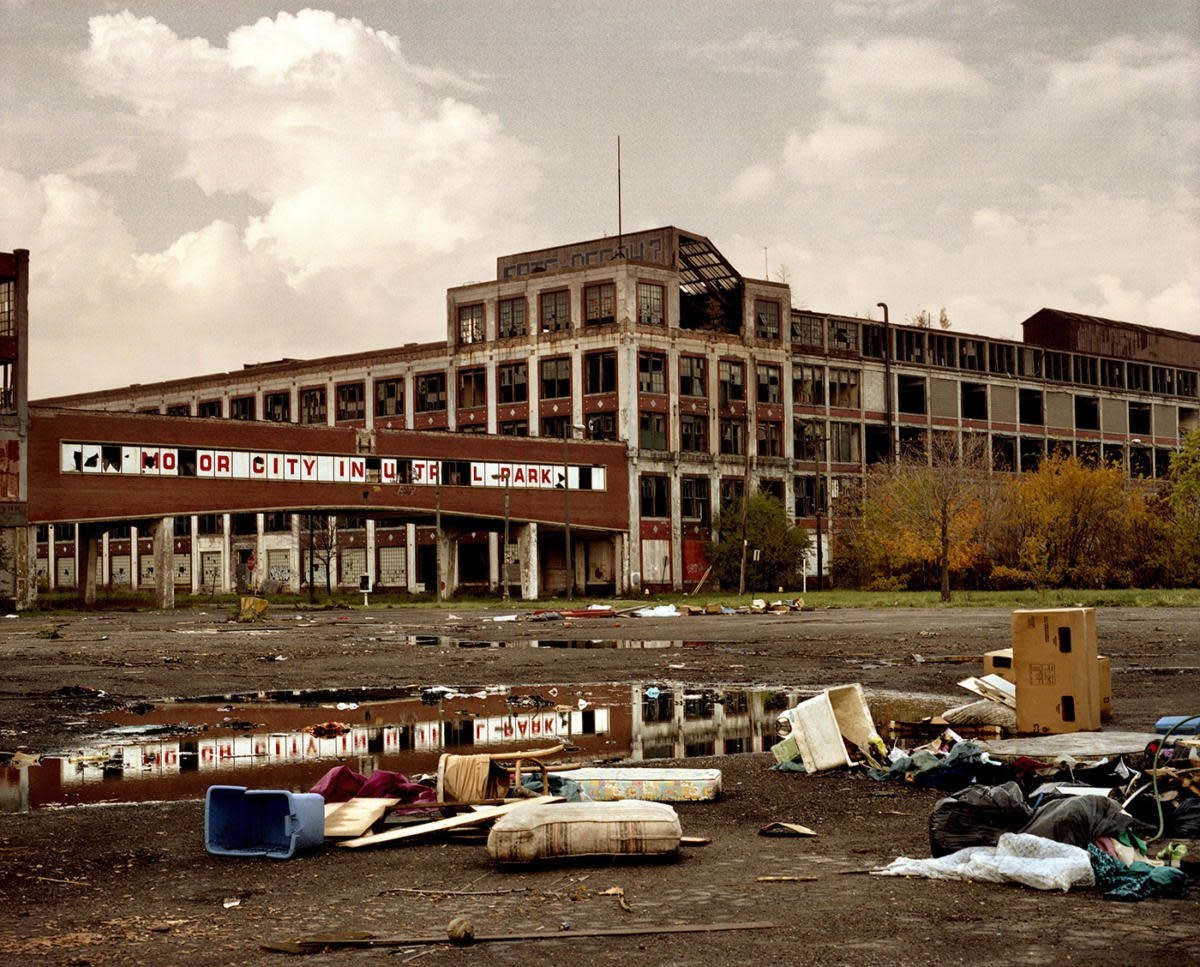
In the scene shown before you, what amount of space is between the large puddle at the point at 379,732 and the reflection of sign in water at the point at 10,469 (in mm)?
40326

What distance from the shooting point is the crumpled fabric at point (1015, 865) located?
261 inches

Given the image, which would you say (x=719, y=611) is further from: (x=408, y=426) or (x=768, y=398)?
(x=408, y=426)

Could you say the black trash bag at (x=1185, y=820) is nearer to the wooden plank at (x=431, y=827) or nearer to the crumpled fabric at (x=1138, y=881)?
the crumpled fabric at (x=1138, y=881)

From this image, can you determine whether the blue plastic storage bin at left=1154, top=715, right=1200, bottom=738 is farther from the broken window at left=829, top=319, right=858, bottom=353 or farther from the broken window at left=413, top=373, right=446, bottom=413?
the broken window at left=829, top=319, right=858, bottom=353

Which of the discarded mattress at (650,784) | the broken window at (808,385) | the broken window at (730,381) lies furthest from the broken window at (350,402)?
the discarded mattress at (650,784)

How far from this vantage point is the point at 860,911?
6332 millimetres

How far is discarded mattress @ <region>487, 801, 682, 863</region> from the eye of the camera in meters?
7.45

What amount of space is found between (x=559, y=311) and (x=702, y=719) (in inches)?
2495

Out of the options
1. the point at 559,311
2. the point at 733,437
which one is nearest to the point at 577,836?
the point at 559,311

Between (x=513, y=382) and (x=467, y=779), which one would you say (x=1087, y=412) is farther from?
(x=467, y=779)

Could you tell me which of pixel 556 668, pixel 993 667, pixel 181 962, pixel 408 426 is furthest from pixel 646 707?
pixel 408 426

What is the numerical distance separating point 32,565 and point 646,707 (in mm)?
46246

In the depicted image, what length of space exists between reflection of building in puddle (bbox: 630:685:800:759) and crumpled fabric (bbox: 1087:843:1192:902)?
5.79 meters

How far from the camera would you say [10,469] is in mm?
54531
